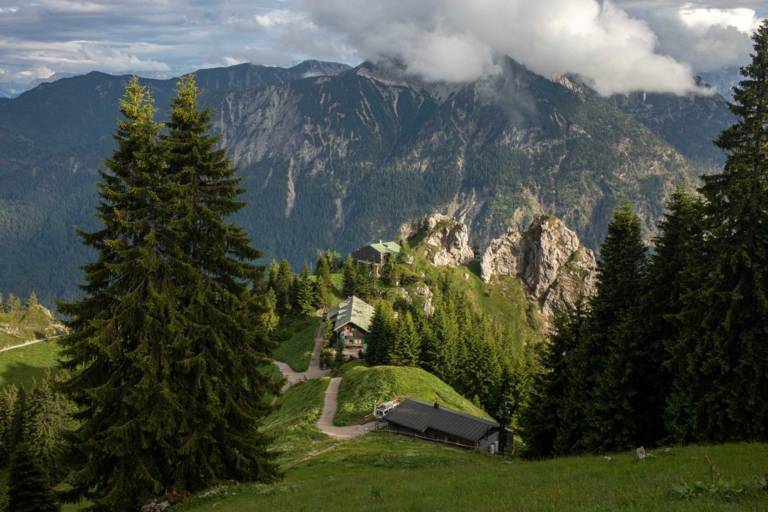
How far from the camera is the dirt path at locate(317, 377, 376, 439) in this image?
61.8 metres

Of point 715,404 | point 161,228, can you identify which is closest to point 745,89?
point 715,404

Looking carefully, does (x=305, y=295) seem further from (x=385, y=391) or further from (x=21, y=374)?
(x=21, y=374)

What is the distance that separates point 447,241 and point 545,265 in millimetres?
32613

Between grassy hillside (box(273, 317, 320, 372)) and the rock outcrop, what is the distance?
65.7 metres

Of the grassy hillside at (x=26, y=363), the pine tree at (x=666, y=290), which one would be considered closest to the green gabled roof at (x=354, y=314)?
the grassy hillside at (x=26, y=363)

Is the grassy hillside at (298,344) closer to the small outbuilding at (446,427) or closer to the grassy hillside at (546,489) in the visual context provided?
the small outbuilding at (446,427)

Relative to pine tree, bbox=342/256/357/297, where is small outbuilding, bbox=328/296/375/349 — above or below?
below

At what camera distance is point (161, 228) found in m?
25.8

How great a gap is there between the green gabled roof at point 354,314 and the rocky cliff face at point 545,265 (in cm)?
7684

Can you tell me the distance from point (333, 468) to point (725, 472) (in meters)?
28.1

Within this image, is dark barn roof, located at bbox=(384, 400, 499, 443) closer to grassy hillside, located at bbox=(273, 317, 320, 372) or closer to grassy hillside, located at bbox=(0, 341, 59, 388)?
grassy hillside, located at bbox=(273, 317, 320, 372)

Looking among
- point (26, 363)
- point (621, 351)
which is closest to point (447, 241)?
point (26, 363)

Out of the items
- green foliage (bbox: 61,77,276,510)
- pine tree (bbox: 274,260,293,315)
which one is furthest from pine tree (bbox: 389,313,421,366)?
green foliage (bbox: 61,77,276,510)

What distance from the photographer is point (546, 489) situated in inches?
752
